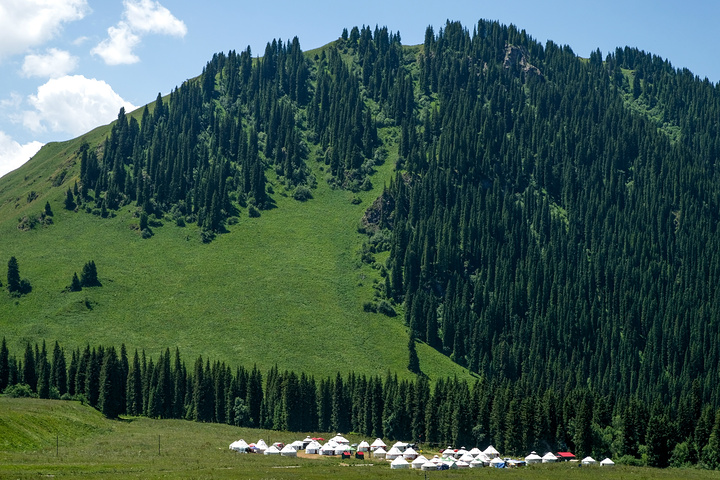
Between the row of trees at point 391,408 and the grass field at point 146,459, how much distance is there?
15.0 m

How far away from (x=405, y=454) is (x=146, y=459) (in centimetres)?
4833

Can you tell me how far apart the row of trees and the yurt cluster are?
778 cm

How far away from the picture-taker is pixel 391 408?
185 meters

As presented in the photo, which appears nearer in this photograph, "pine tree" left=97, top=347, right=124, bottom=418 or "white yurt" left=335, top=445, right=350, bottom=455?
"white yurt" left=335, top=445, right=350, bottom=455

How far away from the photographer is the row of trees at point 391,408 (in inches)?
6334

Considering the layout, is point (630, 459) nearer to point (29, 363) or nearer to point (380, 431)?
point (380, 431)

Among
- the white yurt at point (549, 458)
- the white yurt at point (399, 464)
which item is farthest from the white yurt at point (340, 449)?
the white yurt at point (549, 458)

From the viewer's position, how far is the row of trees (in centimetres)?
16088

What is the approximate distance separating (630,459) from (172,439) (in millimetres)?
82737

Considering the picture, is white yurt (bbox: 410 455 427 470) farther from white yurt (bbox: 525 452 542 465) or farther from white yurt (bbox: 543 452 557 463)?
white yurt (bbox: 543 452 557 463)

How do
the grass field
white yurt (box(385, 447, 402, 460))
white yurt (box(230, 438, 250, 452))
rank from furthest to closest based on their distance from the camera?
white yurt (box(385, 447, 402, 460)) < white yurt (box(230, 438, 250, 452)) < the grass field

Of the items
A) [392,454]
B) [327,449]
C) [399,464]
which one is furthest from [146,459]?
[392,454]

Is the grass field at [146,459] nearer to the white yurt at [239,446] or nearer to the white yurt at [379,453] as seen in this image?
the white yurt at [239,446]

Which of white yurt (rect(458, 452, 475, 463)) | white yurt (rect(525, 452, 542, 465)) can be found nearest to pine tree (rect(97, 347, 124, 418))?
white yurt (rect(458, 452, 475, 463))
